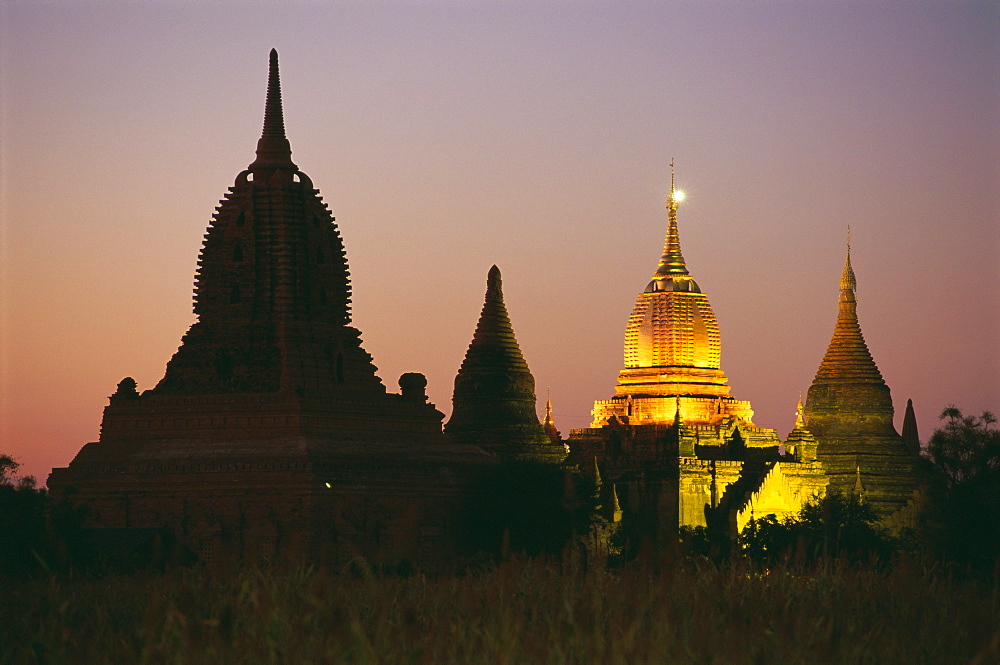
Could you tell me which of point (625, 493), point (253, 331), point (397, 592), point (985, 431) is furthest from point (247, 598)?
point (625, 493)

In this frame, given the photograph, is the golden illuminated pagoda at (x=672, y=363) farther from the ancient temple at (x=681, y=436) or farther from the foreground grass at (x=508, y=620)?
the foreground grass at (x=508, y=620)

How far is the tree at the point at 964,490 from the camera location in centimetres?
6775

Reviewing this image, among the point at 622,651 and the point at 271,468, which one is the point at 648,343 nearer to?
the point at 271,468

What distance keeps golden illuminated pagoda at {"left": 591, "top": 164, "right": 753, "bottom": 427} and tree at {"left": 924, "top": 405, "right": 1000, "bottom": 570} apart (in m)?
23.6

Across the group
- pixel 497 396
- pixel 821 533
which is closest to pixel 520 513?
pixel 821 533

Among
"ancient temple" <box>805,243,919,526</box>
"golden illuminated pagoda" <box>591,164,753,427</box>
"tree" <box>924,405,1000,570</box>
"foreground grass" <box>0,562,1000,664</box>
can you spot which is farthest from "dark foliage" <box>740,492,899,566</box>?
"foreground grass" <box>0,562,1000,664</box>

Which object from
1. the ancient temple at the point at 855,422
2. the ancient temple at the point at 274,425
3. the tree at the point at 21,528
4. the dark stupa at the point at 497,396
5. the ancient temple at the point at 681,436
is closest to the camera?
the tree at the point at 21,528

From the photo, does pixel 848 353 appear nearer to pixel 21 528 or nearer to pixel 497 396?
pixel 497 396

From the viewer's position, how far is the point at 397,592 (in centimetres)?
2847

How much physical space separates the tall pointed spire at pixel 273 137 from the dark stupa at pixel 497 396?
20.2 metres

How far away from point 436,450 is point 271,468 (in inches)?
314

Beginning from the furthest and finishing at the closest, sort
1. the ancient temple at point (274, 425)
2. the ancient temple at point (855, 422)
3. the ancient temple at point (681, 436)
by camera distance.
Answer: the ancient temple at point (855, 422) → the ancient temple at point (681, 436) → the ancient temple at point (274, 425)

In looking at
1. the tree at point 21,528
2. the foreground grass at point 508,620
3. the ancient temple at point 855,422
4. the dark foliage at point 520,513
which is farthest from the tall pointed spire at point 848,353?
the foreground grass at point 508,620

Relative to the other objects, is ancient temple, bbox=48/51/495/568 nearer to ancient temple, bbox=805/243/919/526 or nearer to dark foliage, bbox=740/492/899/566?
dark foliage, bbox=740/492/899/566
